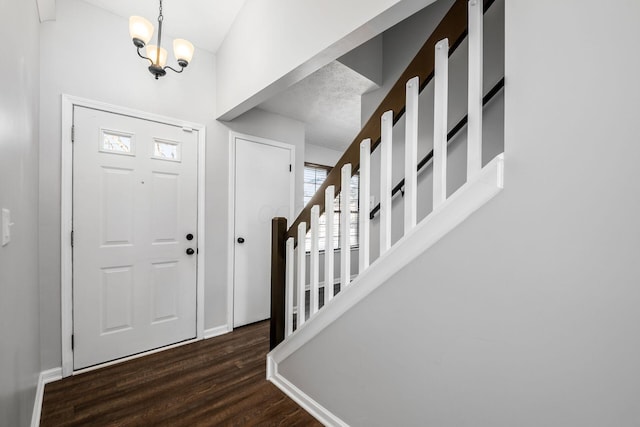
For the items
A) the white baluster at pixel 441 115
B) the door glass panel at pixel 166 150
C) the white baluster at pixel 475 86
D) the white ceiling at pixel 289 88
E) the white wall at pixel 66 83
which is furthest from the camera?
the door glass panel at pixel 166 150

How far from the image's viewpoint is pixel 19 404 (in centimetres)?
114

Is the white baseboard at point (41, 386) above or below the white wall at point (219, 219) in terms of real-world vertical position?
below

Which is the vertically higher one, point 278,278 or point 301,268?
point 301,268

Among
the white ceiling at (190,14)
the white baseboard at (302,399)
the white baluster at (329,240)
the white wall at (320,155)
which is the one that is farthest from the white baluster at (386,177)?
the white wall at (320,155)

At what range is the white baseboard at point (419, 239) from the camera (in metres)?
0.98

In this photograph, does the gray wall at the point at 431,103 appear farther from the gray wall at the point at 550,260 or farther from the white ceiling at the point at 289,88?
the gray wall at the point at 550,260

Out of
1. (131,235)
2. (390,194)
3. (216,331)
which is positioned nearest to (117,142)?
(131,235)

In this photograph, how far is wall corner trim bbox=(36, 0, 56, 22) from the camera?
173cm

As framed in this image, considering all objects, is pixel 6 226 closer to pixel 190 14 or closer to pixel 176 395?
pixel 176 395

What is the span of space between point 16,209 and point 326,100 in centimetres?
260

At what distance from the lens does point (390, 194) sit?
1.33 meters

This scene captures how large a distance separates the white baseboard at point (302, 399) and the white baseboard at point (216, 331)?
979 mm

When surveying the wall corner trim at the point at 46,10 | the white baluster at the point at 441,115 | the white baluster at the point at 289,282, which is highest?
the wall corner trim at the point at 46,10

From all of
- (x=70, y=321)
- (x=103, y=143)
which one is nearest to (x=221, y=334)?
(x=70, y=321)
